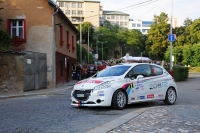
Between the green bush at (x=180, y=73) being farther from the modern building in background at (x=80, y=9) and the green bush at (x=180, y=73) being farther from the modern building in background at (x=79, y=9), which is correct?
the modern building in background at (x=79, y=9)

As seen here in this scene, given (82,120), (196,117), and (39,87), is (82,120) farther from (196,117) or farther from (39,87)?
(39,87)

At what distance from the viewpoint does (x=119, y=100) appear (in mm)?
10719

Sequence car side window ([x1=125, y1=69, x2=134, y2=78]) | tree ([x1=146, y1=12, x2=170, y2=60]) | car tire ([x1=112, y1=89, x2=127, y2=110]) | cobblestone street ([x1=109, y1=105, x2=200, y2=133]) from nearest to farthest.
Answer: cobblestone street ([x1=109, y1=105, x2=200, y2=133]) < car tire ([x1=112, y1=89, x2=127, y2=110]) < car side window ([x1=125, y1=69, x2=134, y2=78]) < tree ([x1=146, y1=12, x2=170, y2=60])

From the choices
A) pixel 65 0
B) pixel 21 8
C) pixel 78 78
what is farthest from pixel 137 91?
pixel 65 0

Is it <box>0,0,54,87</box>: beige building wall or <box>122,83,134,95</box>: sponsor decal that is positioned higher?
<box>0,0,54,87</box>: beige building wall

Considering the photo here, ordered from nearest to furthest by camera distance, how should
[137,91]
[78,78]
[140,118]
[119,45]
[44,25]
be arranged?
[140,118] → [137,91] → [44,25] → [78,78] → [119,45]

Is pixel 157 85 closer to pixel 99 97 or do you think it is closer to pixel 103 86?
pixel 103 86

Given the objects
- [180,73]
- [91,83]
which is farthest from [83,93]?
[180,73]

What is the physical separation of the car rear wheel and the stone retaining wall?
9.84m

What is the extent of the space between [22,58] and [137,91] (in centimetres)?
993

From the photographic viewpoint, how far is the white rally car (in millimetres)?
10492

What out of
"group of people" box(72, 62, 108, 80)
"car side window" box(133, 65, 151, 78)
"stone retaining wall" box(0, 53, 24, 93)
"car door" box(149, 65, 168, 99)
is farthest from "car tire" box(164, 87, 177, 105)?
"group of people" box(72, 62, 108, 80)

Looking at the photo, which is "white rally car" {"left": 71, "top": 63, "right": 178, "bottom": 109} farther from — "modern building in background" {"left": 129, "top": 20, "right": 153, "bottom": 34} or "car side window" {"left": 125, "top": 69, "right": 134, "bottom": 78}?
"modern building in background" {"left": 129, "top": 20, "right": 153, "bottom": 34}

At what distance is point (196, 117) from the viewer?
348 inches
